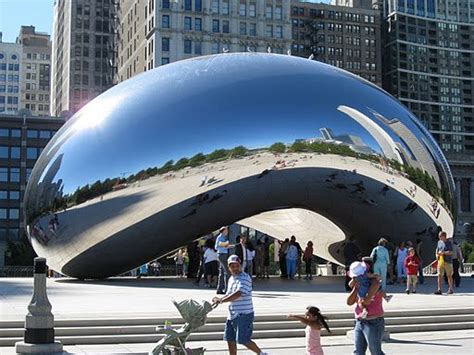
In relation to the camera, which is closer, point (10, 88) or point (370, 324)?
point (370, 324)

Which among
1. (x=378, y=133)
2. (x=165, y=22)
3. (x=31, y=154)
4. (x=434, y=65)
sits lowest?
(x=378, y=133)

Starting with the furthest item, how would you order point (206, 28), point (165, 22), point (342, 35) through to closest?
point (342, 35)
point (206, 28)
point (165, 22)

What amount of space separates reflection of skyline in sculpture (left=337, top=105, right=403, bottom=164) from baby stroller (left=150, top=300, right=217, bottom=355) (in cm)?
1024

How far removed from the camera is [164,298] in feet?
45.6

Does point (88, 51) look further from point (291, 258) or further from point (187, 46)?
point (291, 258)

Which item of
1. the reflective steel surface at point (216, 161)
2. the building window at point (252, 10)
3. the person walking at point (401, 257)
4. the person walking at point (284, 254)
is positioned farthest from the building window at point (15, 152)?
the person walking at point (401, 257)

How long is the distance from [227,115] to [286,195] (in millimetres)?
2529

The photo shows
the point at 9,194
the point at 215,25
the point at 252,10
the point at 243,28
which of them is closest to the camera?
the point at 9,194

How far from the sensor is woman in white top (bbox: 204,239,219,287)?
54.0ft

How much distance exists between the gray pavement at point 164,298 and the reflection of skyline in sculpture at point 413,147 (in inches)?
122

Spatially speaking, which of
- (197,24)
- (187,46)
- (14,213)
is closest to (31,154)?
(14,213)

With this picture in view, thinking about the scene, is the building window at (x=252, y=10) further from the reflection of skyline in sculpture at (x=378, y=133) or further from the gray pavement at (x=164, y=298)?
the reflection of skyline in sculpture at (x=378, y=133)

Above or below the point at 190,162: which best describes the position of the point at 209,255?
below

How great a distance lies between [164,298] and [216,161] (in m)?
3.55
